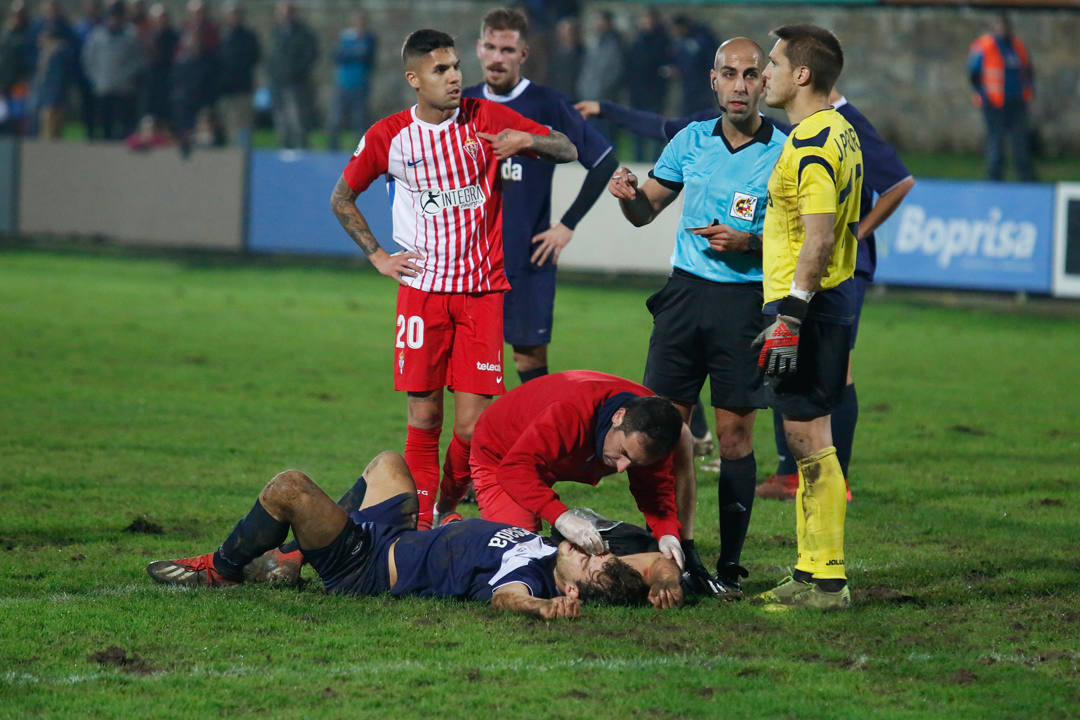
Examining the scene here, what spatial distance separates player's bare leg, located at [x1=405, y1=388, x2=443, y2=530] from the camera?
7.16m

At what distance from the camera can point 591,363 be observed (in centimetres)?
1252

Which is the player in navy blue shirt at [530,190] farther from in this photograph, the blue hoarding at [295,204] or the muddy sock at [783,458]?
the blue hoarding at [295,204]

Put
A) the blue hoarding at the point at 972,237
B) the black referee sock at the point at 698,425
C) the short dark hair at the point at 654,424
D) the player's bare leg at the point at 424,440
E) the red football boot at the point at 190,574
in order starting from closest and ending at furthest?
1. the short dark hair at the point at 654,424
2. the red football boot at the point at 190,574
3. the player's bare leg at the point at 424,440
4. the black referee sock at the point at 698,425
5. the blue hoarding at the point at 972,237

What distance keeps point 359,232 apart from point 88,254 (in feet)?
48.9

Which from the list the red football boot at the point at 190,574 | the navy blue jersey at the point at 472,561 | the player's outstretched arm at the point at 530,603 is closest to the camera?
the player's outstretched arm at the point at 530,603

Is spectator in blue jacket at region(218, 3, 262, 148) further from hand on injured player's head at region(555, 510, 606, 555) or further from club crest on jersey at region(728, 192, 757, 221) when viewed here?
hand on injured player's head at region(555, 510, 606, 555)

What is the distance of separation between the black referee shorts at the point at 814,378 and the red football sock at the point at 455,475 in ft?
5.94

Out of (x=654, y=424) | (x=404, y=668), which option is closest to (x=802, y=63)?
(x=654, y=424)

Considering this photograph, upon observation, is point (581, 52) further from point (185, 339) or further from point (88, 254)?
point (185, 339)

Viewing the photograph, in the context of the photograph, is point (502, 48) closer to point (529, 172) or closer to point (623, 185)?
point (529, 172)

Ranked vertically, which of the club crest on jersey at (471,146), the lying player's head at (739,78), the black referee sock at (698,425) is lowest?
the black referee sock at (698,425)

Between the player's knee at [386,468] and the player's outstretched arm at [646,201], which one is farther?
the player's outstretched arm at [646,201]

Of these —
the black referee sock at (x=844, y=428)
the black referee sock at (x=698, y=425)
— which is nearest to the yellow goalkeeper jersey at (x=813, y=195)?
the black referee sock at (x=844, y=428)

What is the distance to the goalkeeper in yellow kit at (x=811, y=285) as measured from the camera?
5.55 meters
